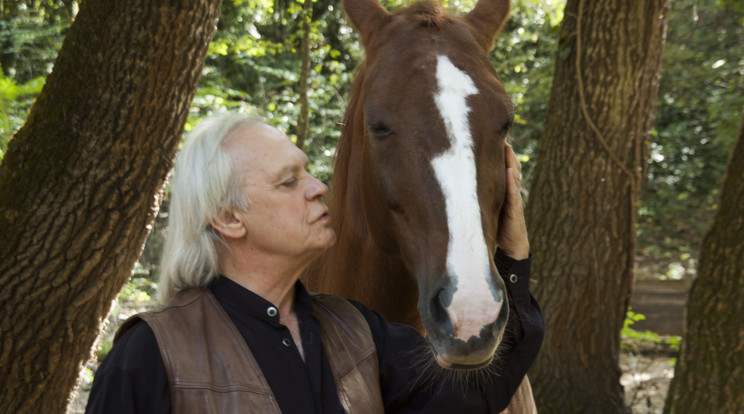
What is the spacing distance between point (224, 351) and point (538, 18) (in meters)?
9.27

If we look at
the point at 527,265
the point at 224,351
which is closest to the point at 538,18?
the point at 527,265

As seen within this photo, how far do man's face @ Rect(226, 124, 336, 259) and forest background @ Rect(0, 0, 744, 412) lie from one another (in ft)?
16.5

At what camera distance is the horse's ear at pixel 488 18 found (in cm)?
242

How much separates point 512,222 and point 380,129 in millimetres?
453

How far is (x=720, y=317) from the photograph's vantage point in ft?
12.1

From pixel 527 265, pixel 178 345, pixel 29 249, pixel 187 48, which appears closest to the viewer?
pixel 178 345

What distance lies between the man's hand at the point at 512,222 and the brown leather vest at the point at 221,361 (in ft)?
1.58

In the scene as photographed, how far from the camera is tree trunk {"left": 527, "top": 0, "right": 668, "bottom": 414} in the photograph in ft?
16.3

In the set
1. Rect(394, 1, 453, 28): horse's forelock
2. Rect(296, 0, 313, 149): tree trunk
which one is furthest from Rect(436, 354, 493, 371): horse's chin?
Rect(296, 0, 313, 149): tree trunk

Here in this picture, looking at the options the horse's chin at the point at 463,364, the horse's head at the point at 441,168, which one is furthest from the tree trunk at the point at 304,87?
the horse's chin at the point at 463,364

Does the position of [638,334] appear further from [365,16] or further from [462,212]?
[462,212]

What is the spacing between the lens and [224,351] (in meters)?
1.59

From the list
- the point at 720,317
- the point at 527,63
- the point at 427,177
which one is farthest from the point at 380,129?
the point at 527,63

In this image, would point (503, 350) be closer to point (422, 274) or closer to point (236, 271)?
point (422, 274)
